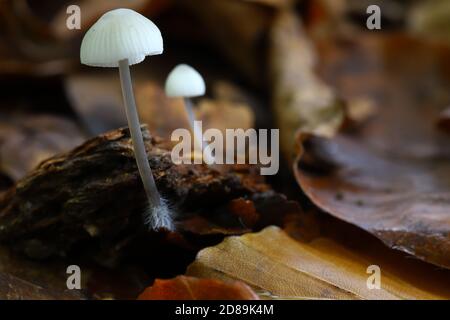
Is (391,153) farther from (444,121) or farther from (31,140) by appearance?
(31,140)

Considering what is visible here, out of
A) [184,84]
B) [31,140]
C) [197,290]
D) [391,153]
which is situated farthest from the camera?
[391,153]

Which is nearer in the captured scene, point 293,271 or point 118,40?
point 118,40

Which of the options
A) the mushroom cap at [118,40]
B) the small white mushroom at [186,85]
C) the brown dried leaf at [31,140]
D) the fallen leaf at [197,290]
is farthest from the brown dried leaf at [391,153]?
the brown dried leaf at [31,140]

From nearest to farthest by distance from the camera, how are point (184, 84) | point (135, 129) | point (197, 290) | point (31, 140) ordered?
point (197, 290) → point (135, 129) → point (184, 84) → point (31, 140)

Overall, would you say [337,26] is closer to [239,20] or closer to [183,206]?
[239,20]

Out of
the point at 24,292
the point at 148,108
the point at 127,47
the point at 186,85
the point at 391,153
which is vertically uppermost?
the point at 127,47

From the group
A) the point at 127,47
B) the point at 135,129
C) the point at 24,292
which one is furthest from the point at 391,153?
the point at 24,292
